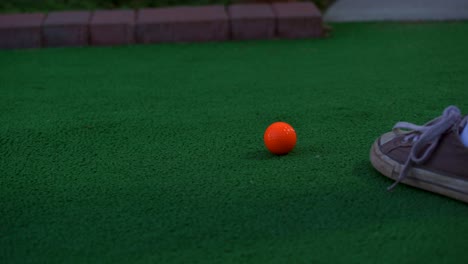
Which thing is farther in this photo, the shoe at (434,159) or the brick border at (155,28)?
the brick border at (155,28)

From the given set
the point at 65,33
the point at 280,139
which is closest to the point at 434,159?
the point at 280,139

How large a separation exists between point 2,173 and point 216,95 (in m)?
1.11

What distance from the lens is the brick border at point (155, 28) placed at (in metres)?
4.00

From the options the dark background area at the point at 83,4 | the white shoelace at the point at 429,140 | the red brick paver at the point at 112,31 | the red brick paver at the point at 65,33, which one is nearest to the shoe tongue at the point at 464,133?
the white shoelace at the point at 429,140

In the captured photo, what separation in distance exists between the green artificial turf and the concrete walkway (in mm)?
664

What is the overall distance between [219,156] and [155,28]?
2.07 metres

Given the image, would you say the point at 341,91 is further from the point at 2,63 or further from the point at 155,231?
the point at 2,63

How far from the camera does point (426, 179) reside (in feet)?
5.90

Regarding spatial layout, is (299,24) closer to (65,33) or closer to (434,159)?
(65,33)

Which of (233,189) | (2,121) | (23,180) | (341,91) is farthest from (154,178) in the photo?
(341,91)

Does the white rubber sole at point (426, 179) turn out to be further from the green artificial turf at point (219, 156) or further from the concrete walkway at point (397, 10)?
the concrete walkway at point (397, 10)

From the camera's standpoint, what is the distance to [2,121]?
263cm

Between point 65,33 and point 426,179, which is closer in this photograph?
point 426,179

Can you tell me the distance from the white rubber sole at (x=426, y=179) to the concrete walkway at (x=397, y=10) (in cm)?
274
